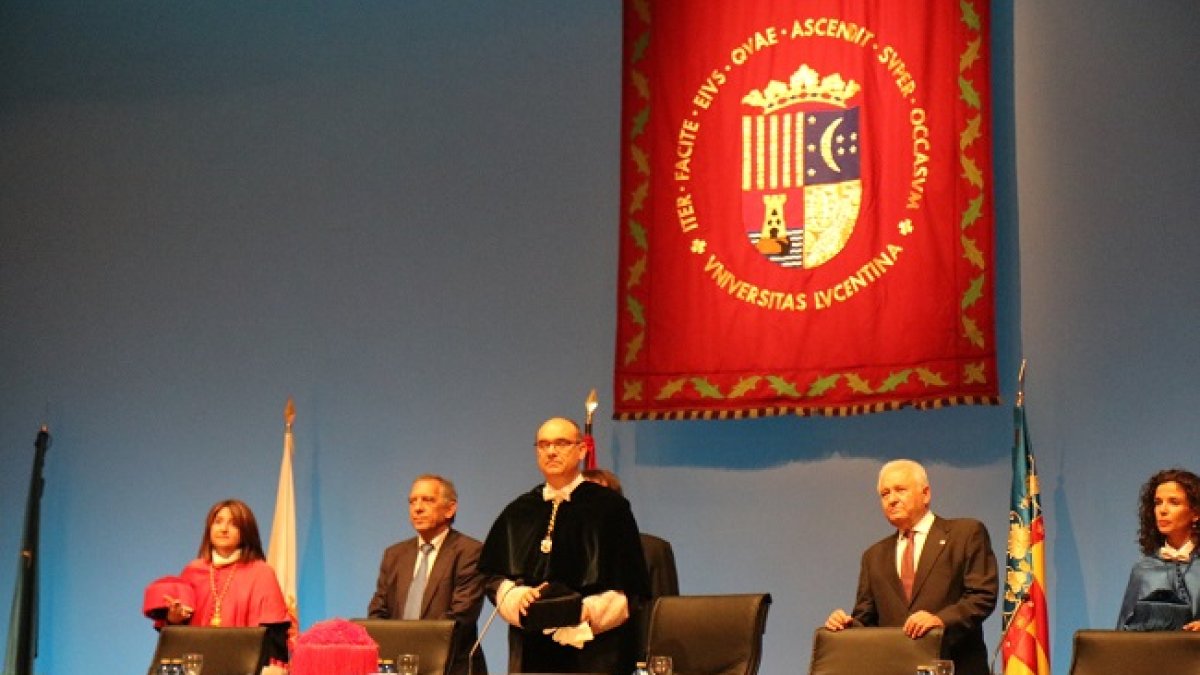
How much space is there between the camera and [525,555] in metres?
5.15

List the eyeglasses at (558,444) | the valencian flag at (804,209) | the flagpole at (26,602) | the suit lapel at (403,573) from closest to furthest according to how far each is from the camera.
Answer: the eyeglasses at (558,444)
the suit lapel at (403,573)
the valencian flag at (804,209)
the flagpole at (26,602)

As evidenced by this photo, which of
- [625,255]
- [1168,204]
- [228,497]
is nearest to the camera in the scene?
[1168,204]

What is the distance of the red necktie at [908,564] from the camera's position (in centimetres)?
506

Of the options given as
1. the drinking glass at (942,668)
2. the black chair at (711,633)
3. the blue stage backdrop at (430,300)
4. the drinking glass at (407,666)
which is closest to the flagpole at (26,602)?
the blue stage backdrop at (430,300)

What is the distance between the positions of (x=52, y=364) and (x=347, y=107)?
6.06ft

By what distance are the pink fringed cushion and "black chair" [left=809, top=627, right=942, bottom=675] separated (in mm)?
1308

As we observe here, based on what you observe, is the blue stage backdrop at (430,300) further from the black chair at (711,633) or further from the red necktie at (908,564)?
the black chair at (711,633)

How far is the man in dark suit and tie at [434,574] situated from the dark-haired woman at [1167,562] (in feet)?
6.96

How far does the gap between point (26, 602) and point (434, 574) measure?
2.37m

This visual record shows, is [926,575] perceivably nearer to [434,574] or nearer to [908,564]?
[908,564]

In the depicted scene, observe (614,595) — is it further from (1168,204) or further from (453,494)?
(1168,204)

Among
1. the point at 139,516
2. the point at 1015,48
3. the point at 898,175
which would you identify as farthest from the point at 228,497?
the point at 1015,48

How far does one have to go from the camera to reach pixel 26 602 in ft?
23.9

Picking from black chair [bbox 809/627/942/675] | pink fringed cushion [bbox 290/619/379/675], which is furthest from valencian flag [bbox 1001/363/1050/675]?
pink fringed cushion [bbox 290/619/379/675]
